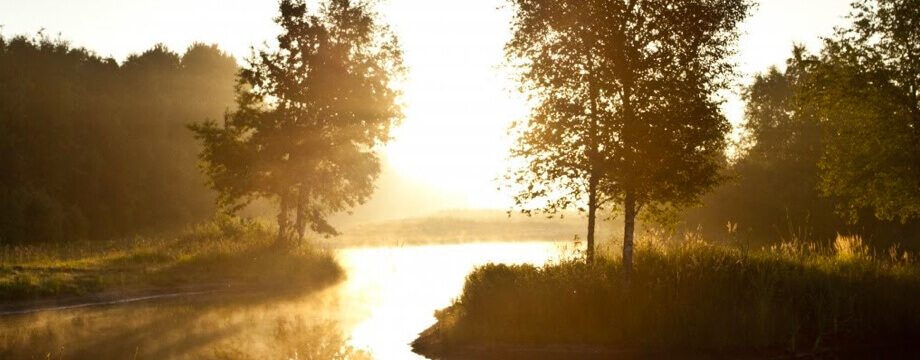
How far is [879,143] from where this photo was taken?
2569 cm

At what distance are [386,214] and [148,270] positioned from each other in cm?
10021

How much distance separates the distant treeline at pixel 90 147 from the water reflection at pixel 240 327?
2566 cm

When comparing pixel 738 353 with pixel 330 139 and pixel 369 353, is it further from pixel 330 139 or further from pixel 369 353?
pixel 330 139

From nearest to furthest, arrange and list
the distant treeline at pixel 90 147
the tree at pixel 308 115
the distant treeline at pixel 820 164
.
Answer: the distant treeline at pixel 820 164 < the tree at pixel 308 115 < the distant treeline at pixel 90 147

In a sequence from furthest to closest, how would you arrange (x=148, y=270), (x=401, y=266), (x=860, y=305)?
(x=401, y=266) → (x=148, y=270) → (x=860, y=305)

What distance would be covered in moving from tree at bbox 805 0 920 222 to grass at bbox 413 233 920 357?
25.1 feet

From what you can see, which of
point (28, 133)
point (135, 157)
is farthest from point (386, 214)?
point (28, 133)

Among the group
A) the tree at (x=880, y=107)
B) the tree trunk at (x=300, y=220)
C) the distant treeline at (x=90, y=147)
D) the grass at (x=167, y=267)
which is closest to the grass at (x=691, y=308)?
the tree at (x=880, y=107)

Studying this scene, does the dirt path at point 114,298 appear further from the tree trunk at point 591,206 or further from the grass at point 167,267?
the tree trunk at point 591,206

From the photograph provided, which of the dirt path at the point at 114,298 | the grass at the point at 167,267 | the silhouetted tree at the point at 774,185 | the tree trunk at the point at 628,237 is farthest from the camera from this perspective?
the silhouetted tree at the point at 774,185

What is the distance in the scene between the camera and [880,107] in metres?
25.7

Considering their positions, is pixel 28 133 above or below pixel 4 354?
above

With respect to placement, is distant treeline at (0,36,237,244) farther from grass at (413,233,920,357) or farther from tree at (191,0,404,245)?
grass at (413,233,920,357)

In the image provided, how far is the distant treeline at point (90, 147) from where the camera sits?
45.2 metres
